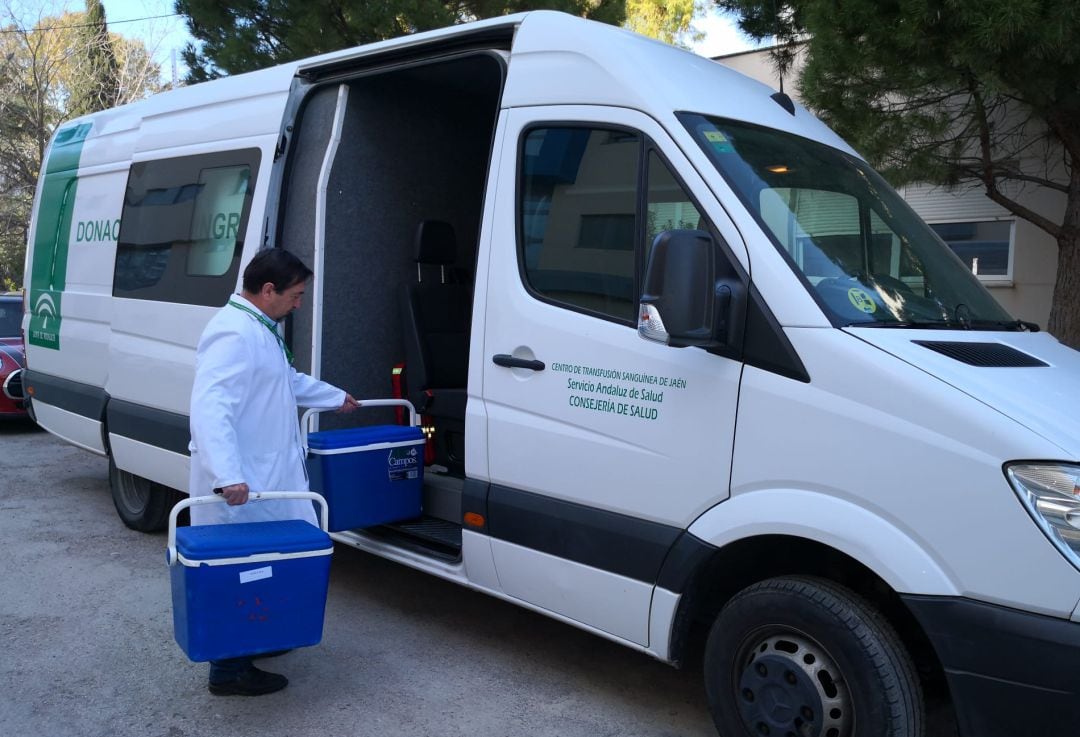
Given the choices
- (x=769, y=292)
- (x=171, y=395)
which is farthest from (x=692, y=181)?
(x=171, y=395)

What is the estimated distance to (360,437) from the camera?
4.70 meters

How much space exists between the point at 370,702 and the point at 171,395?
246cm

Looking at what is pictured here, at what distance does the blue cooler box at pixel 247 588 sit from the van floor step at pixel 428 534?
921 mm

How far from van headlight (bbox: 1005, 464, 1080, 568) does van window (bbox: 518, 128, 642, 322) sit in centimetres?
145

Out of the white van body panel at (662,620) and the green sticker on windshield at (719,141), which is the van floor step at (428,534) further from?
the green sticker on windshield at (719,141)

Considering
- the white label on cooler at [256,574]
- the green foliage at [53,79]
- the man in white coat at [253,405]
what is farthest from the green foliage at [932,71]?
the green foliage at [53,79]

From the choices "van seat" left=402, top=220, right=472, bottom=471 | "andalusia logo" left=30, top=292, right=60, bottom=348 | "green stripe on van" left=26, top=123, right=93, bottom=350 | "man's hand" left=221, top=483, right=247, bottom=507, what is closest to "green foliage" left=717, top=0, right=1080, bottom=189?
"van seat" left=402, top=220, right=472, bottom=471

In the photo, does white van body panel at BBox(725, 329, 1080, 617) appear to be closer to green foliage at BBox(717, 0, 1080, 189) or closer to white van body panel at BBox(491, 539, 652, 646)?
white van body panel at BBox(491, 539, 652, 646)

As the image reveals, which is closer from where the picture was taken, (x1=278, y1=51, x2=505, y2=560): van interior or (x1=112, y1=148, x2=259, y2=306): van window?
(x1=278, y1=51, x2=505, y2=560): van interior

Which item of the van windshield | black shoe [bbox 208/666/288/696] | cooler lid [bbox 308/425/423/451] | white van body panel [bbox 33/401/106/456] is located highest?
the van windshield

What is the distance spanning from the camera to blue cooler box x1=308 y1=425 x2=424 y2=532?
4.61 meters

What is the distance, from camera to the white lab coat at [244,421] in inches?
145

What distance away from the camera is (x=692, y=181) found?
11.5 ft

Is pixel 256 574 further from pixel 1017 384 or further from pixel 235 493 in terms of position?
pixel 1017 384
